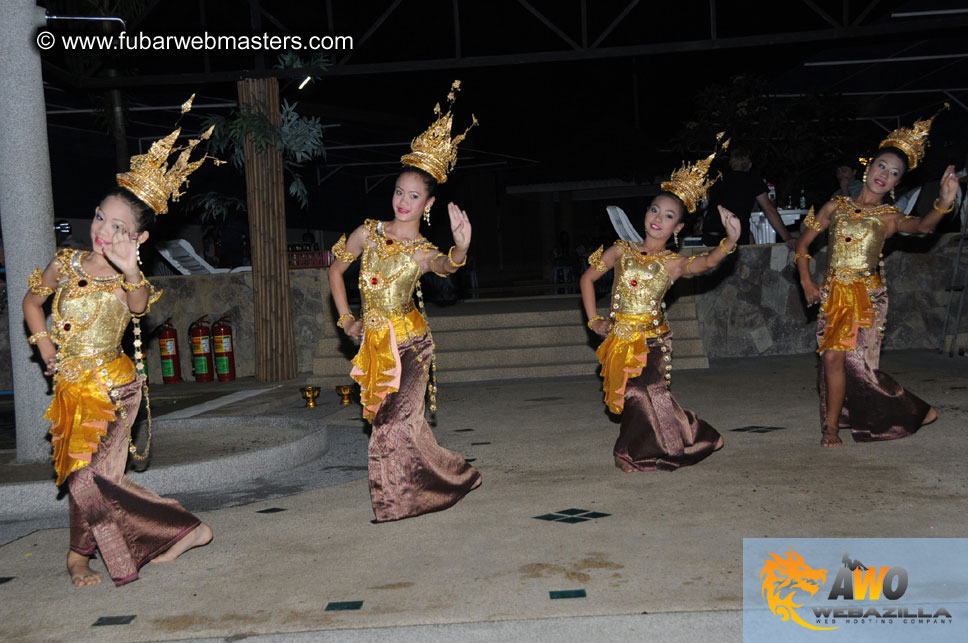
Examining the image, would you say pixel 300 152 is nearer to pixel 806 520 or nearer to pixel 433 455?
pixel 433 455

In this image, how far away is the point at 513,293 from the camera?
20219 mm

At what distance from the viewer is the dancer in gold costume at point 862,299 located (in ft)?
20.1

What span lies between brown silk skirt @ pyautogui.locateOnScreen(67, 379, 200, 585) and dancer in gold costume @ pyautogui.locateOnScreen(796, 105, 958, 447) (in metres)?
4.19

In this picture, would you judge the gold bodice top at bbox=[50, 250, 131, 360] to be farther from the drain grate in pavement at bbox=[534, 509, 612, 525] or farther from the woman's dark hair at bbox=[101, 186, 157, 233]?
the drain grate in pavement at bbox=[534, 509, 612, 525]

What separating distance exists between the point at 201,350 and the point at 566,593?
8720 mm

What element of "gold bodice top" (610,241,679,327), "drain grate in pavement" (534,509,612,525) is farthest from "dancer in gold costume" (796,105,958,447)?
"drain grate in pavement" (534,509,612,525)

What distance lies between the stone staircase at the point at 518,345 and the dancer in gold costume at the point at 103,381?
21.6 feet

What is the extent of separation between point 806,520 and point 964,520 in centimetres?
71

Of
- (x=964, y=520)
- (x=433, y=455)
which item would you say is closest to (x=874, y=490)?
(x=964, y=520)

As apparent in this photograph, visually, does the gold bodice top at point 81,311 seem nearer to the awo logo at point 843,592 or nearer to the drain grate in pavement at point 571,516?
the drain grate in pavement at point 571,516

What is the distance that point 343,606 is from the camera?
363 centimetres

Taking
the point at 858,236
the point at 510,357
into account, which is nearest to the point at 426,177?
the point at 858,236

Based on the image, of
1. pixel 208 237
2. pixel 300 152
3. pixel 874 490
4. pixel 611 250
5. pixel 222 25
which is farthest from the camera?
pixel 208 237

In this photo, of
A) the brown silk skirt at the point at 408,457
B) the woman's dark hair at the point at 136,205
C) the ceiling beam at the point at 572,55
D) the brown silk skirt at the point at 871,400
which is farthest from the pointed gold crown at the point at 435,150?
the ceiling beam at the point at 572,55
